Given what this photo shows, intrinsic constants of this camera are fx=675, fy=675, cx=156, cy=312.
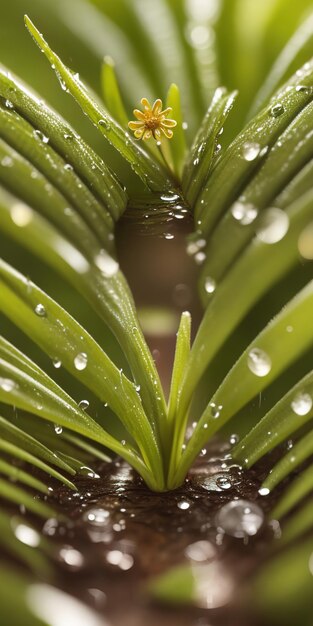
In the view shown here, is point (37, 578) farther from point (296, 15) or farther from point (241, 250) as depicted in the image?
point (296, 15)

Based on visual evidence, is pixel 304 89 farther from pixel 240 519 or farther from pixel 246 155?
pixel 240 519

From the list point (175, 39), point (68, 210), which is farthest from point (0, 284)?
point (175, 39)

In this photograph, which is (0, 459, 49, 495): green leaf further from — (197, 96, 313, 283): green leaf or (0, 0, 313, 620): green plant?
(197, 96, 313, 283): green leaf

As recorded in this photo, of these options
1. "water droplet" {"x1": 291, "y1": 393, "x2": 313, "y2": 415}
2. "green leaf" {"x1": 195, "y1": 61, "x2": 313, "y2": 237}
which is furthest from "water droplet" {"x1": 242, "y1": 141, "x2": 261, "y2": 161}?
"water droplet" {"x1": 291, "y1": 393, "x2": 313, "y2": 415}

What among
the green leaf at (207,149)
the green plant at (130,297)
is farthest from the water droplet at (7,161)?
the green leaf at (207,149)

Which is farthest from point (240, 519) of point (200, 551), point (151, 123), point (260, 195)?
point (151, 123)

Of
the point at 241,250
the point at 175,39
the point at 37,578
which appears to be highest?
the point at 175,39

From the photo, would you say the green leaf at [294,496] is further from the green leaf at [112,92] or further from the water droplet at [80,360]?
the green leaf at [112,92]
